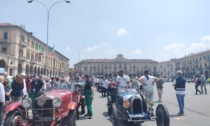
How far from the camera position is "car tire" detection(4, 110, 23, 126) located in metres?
5.62

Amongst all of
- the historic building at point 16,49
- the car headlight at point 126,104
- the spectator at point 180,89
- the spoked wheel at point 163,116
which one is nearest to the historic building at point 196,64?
the historic building at point 16,49

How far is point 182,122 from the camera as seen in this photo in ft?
25.2

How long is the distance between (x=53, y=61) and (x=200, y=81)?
233 feet

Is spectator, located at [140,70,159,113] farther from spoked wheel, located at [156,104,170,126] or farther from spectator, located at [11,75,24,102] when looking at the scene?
spectator, located at [11,75,24,102]

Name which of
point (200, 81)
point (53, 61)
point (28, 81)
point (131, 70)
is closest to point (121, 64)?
point (131, 70)

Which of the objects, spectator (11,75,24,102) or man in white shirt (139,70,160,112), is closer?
Answer: spectator (11,75,24,102)

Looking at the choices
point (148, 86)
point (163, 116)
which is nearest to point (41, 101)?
point (163, 116)

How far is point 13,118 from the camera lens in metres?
5.85

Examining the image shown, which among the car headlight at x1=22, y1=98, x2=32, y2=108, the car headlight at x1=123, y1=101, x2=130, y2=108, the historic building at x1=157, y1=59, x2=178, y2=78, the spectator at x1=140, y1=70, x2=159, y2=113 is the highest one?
the historic building at x1=157, y1=59, x2=178, y2=78

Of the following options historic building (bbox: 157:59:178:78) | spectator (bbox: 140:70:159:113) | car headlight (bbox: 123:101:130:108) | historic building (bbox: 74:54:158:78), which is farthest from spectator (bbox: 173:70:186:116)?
historic building (bbox: 157:59:178:78)

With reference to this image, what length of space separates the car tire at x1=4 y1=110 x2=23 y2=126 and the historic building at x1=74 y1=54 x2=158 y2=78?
130452mm

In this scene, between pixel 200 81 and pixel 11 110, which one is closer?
pixel 11 110

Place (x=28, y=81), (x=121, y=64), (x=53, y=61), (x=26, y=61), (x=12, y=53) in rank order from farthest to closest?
(x=121, y=64), (x=53, y=61), (x=26, y=61), (x=12, y=53), (x=28, y=81)

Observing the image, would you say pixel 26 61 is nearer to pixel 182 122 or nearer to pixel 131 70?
pixel 182 122
